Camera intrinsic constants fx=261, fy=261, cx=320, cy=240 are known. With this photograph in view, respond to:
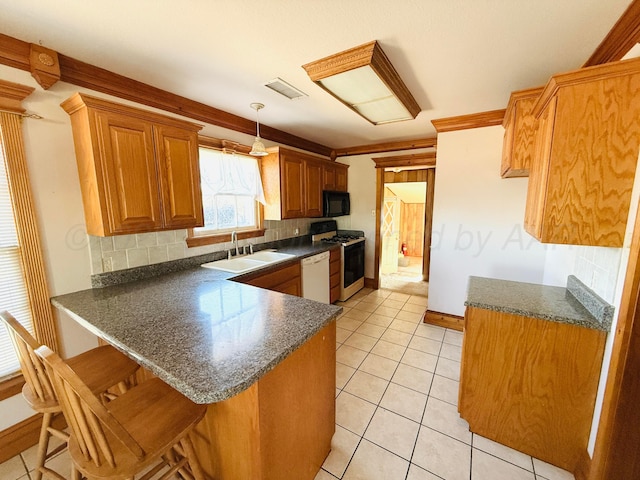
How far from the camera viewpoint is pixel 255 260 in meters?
2.85

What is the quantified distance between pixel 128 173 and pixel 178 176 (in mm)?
336

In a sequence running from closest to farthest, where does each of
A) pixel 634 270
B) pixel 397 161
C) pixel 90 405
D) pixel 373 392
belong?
pixel 90 405 < pixel 634 270 < pixel 373 392 < pixel 397 161

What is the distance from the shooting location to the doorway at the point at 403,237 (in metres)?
4.90

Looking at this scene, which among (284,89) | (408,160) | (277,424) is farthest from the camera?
(408,160)

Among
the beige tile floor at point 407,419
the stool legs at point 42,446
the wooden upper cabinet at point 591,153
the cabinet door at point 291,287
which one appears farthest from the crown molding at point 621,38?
the stool legs at point 42,446

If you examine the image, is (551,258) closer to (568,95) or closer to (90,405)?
(568,95)

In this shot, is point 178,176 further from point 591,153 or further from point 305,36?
point 591,153

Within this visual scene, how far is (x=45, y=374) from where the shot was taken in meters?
1.17

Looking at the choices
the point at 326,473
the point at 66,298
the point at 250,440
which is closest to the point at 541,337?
the point at 326,473

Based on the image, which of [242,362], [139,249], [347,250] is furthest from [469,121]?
[139,249]

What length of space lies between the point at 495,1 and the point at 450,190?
196 cm

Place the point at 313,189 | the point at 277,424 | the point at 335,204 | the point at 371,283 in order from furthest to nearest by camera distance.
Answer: the point at 371,283 → the point at 335,204 → the point at 313,189 → the point at 277,424

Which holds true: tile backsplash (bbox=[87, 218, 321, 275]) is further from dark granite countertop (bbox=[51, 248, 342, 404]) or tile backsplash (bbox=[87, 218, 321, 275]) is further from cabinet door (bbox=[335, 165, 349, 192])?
cabinet door (bbox=[335, 165, 349, 192])

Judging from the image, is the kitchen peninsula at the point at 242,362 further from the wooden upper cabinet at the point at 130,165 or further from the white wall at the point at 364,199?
the white wall at the point at 364,199
